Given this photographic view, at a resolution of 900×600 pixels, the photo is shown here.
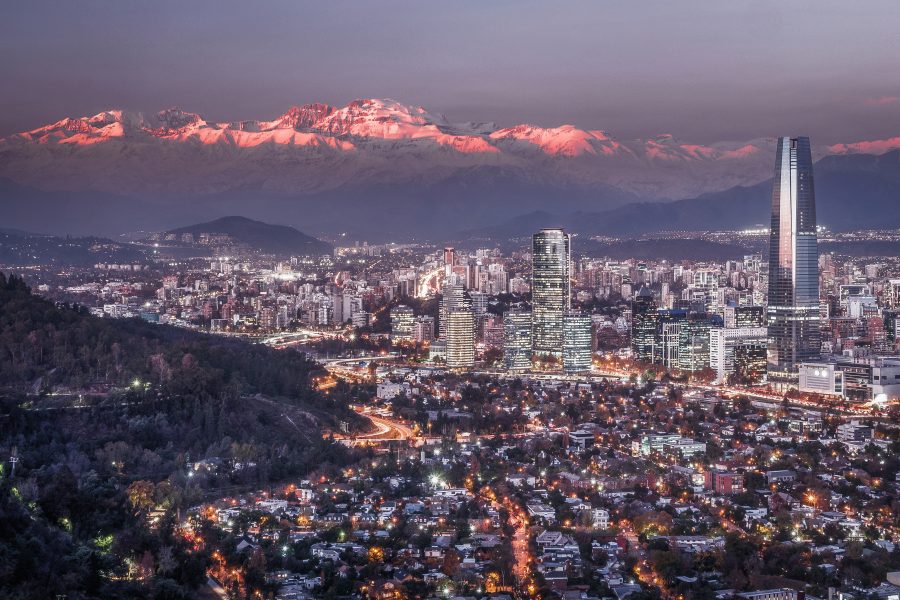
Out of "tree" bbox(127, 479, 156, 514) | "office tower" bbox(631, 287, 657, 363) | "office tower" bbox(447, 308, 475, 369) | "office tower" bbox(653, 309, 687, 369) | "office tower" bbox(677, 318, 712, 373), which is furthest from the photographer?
"office tower" bbox(631, 287, 657, 363)

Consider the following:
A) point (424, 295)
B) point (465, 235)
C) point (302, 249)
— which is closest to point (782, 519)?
point (424, 295)

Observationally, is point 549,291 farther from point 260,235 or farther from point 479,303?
point 260,235

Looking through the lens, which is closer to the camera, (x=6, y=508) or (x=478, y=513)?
(x=6, y=508)

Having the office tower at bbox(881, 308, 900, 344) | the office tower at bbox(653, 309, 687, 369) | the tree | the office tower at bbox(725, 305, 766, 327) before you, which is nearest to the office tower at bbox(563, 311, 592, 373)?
the office tower at bbox(653, 309, 687, 369)

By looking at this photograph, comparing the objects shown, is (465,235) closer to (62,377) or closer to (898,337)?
(898,337)

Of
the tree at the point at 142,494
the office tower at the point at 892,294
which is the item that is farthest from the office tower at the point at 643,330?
the tree at the point at 142,494

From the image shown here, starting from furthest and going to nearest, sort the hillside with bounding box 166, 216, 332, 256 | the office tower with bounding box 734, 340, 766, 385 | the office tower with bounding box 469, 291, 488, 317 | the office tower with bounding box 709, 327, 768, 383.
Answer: the hillside with bounding box 166, 216, 332, 256 < the office tower with bounding box 469, 291, 488, 317 < the office tower with bounding box 709, 327, 768, 383 < the office tower with bounding box 734, 340, 766, 385

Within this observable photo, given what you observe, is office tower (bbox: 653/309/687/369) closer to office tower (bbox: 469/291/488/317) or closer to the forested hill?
office tower (bbox: 469/291/488/317)
